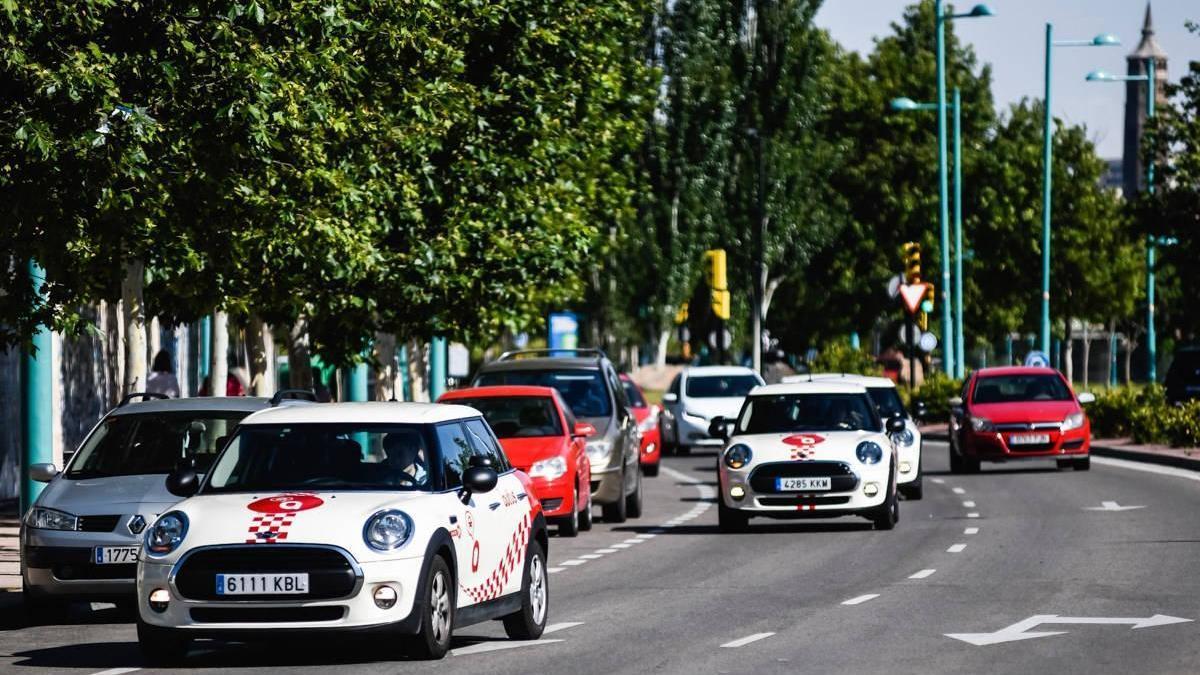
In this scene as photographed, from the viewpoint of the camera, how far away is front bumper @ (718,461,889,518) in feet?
76.6

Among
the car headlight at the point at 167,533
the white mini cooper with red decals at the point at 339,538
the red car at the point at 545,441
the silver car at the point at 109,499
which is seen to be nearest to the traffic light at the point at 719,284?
the red car at the point at 545,441

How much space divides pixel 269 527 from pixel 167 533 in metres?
0.60

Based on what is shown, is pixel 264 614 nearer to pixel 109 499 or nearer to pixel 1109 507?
pixel 109 499

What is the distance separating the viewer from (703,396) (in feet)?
150

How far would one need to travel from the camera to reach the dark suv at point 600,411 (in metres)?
26.0

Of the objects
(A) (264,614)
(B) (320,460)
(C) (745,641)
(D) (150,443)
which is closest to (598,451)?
(D) (150,443)

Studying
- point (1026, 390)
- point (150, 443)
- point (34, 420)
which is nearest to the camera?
point (150, 443)

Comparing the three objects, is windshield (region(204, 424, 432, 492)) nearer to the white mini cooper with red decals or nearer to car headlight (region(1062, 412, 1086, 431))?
the white mini cooper with red decals

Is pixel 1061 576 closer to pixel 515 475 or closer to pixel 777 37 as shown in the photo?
pixel 515 475

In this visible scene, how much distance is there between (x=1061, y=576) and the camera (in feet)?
58.4

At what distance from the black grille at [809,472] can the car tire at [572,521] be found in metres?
1.87

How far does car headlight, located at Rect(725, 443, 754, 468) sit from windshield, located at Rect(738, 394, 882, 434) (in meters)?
0.68

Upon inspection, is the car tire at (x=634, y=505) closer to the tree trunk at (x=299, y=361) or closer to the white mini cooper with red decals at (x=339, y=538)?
the tree trunk at (x=299, y=361)

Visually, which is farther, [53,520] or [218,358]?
[218,358]
